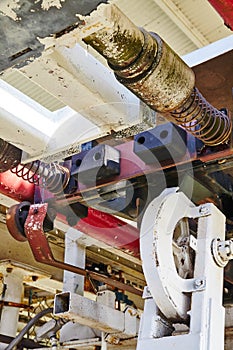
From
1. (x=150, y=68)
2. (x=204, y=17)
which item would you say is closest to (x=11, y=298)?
(x=204, y=17)

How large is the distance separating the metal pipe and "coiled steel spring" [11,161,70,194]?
56 cm

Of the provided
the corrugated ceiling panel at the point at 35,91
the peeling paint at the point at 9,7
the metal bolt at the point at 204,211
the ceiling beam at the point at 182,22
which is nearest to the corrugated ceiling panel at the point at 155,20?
the ceiling beam at the point at 182,22

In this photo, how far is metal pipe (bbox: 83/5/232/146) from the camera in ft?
3.67

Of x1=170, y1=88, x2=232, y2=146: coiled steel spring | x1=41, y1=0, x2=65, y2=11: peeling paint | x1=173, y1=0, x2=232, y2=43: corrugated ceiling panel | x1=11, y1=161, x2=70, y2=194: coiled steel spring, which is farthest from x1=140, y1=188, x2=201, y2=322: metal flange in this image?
x1=173, y1=0, x2=232, y2=43: corrugated ceiling panel

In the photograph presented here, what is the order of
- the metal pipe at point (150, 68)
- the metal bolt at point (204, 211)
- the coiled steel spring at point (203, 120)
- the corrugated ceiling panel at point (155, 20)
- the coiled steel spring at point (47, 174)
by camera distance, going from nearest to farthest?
1. the metal pipe at point (150, 68)
2. the coiled steel spring at point (203, 120)
3. the metal bolt at point (204, 211)
4. the coiled steel spring at point (47, 174)
5. the corrugated ceiling panel at point (155, 20)

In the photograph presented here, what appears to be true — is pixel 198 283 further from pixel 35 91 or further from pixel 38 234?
pixel 35 91

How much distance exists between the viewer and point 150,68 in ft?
4.03

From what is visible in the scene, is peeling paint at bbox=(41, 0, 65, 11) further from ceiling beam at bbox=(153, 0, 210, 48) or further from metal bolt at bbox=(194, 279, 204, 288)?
ceiling beam at bbox=(153, 0, 210, 48)

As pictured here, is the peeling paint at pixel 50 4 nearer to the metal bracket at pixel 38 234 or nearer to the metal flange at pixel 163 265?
the metal flange at pixel 163 265

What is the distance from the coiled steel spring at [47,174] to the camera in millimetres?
1880

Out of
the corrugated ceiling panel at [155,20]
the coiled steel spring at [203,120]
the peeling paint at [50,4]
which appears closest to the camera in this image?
the peeling paint at [50,4]

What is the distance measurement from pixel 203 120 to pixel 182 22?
1.41 meters

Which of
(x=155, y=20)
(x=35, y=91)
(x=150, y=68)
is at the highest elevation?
(x=155, y=20)

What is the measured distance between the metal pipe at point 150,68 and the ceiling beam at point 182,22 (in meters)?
1.30
